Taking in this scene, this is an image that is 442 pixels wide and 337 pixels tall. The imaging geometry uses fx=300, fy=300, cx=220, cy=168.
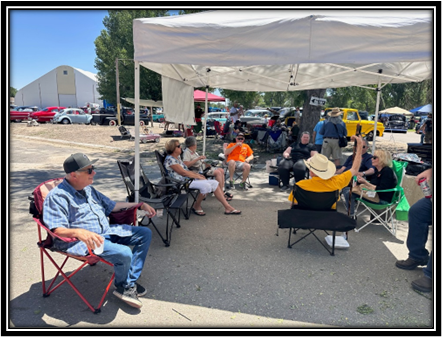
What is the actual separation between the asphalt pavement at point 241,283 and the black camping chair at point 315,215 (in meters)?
0.41

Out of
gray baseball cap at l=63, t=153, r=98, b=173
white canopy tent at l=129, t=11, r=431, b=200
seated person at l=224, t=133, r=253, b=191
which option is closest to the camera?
gray baseball cap at l=63, t=153, r=98, b=173

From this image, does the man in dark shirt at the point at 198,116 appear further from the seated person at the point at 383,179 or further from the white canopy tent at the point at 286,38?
the seated person at the point at 383,179

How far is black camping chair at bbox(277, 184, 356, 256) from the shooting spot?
3.38m

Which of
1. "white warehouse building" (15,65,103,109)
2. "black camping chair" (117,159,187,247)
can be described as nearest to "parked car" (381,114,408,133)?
"black camping chair" (117,159,187,247)

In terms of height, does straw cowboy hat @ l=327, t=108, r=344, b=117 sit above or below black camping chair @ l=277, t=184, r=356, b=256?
above

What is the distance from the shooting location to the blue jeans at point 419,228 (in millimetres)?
3186

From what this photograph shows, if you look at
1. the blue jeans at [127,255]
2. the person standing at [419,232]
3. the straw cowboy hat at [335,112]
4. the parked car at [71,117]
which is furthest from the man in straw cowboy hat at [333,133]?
the parked car at [71,117]

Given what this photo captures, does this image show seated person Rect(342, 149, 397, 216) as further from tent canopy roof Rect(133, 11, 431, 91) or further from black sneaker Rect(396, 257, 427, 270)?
tent canopy roof Rect(133, 11, 431, 91)

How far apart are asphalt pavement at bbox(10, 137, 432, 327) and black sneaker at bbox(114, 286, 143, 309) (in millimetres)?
73

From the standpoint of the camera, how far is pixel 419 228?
10.6 feet

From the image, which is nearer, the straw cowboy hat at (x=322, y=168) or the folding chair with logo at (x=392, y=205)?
the straw cowboy hat at (x=322, y=168)

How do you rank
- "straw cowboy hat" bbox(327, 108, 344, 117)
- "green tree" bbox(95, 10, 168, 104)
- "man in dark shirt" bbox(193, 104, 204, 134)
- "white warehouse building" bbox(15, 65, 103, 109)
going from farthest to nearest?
1. "white warehouse building" bbox(15, 65, 103, 109)
2. "green tree" bbox(95, 10, 168, 104)
3. "man in dark shirt" bbox(193, 104, 204, 134)
4. "straw cowboy hat" bbox(327, 108, 344, 117)

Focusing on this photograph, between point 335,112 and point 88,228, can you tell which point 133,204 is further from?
point 335,112
